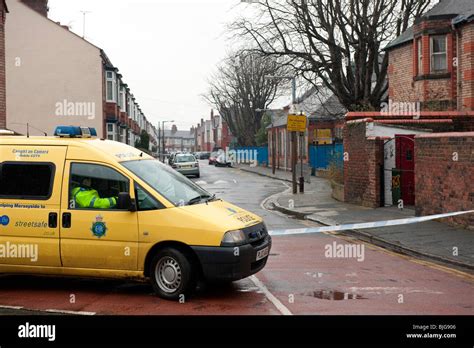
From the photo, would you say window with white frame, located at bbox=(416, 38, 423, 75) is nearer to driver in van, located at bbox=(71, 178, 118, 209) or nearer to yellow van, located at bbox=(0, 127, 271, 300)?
yellow van, located at bbox=(0, 127, 271, 300)

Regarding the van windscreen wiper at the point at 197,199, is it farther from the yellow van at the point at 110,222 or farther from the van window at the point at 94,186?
the van window at the point at 94,186

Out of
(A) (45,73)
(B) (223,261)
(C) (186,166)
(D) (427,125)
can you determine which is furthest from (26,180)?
(C) (186,166)

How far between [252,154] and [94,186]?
6007 cm

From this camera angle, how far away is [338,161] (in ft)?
79.6

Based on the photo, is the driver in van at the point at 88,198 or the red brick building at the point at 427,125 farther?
the red brick building at the point at 427,125

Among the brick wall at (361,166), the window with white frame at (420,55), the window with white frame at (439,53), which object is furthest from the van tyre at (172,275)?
the window with white frame at (420,55)

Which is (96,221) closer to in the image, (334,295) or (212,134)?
(334,295)

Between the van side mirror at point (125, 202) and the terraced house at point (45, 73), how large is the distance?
94.8 feet

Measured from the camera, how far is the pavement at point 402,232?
1032cm

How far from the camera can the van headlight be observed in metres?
6.97

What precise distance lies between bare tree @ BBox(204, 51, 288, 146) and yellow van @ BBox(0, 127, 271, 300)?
54605 millimetres
